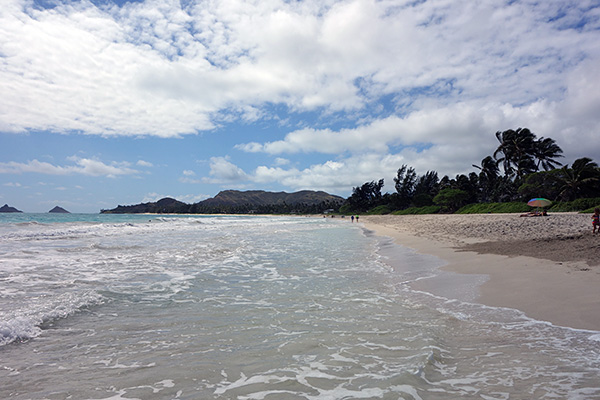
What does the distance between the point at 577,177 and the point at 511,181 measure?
715 inches

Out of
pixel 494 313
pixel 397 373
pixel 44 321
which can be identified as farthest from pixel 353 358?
pixel 44 321

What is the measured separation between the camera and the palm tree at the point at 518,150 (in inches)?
2280

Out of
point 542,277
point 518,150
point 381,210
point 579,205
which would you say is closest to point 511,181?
point 518,150

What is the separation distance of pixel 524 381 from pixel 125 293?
23.3 feet

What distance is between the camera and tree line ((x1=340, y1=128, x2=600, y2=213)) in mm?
41531

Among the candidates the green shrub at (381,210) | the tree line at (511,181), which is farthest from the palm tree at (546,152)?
the green shrub at (381,210)

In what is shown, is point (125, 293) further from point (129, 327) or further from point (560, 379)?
point (560, 379)

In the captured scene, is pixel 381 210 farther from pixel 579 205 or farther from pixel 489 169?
pixel 579 205

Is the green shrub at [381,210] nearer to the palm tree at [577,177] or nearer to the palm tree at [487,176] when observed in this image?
the palm tree at [487,176]

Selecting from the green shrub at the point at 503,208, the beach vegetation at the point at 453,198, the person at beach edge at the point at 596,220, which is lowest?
the person at beach edge at the point at 596,220

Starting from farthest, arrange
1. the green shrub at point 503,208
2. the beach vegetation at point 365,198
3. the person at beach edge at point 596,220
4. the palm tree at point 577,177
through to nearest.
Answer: the beach vegetation at point 365,198, the green shrub at point 503,208, the palm tree at point 577,177, the person at beach edge at point 596,220

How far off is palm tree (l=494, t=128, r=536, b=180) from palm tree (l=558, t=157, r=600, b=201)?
15.0 meters

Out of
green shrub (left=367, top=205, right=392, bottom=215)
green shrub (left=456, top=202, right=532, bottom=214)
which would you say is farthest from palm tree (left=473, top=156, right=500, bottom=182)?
green shrub (left=367, top=205, right=392, bottom=215)

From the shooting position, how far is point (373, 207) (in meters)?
113
